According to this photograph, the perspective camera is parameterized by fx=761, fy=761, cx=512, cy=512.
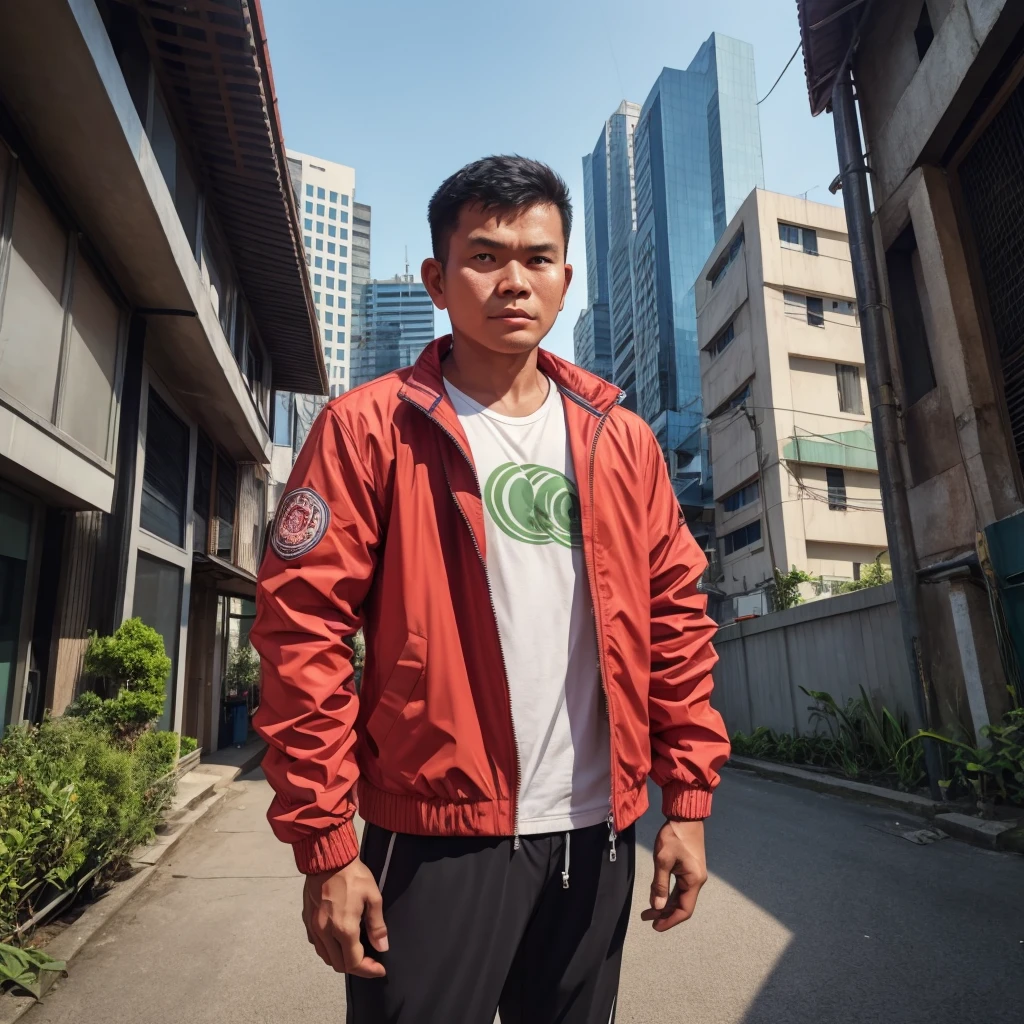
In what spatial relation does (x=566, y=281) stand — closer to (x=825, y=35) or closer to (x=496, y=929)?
(x=496, y=929)

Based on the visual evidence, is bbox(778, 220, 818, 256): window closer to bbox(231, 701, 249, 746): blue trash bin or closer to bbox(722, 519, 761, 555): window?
bbox(722, 519, 761, 555): window

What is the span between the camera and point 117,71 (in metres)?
6.28

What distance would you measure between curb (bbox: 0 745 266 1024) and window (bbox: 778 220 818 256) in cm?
2949

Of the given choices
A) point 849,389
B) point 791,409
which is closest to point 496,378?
point 791,409

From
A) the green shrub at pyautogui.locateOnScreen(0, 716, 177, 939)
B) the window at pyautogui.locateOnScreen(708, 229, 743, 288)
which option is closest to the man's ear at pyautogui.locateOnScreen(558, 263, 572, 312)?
the green shrub at pyautogui.locateOnScreen(0, 716, 177, 939)

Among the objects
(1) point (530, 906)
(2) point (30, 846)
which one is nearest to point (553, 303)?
(1) point (530, 906)

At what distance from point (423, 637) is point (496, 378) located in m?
0.69

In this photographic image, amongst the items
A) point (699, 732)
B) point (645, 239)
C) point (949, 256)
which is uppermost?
point (645, 239)

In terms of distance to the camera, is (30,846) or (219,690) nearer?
(30,846)

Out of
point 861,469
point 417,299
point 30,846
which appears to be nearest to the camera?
point 30,846

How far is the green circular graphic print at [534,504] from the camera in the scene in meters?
1.62

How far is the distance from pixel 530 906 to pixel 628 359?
289 ft

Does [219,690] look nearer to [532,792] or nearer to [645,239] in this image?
[532,792]

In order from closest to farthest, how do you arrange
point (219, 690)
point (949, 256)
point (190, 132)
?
point (949, 256) < point (190, 132) < point (219, 690)
